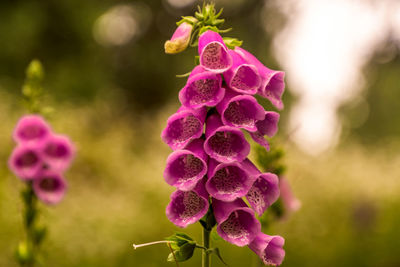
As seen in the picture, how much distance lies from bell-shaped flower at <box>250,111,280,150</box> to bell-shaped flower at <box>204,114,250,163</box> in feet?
0.20

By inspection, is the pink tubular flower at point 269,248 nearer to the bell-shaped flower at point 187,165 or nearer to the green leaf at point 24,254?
the bell-shaped flower at point 187,165

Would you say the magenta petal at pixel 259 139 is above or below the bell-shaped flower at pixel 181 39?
below

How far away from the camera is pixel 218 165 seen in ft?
2.90

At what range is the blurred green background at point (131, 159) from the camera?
4.66m

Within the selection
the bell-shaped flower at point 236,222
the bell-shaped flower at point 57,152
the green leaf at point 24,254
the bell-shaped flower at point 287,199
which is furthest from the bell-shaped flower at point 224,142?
the bell-shaped flower at point 57,152

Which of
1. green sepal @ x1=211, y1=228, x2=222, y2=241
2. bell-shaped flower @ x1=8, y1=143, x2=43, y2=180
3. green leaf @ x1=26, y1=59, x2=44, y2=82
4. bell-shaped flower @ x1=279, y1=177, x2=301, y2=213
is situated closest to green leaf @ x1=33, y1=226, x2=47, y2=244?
bell-shaped flower @ x1=8, y1=143, x2=43, y2=180

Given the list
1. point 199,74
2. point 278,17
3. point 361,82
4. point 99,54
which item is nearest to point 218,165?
point 199,74

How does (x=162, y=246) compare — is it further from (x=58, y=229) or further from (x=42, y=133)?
(x=42, y=133)

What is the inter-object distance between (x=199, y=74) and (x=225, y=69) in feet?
0.19

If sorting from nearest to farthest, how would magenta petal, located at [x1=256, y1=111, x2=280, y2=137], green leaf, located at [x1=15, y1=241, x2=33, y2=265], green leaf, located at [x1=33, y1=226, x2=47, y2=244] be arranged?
magenta petal, located at [x1=256, y1=111, x2=280, y2=137], green leaf, located at [x1=15, y1=241, x2=33, y2=265], green leaf, located at [x1=33, y1=226, x2=47, y2=244]

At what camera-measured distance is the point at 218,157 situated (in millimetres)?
889

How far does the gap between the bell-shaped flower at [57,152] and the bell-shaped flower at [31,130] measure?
0.05 m

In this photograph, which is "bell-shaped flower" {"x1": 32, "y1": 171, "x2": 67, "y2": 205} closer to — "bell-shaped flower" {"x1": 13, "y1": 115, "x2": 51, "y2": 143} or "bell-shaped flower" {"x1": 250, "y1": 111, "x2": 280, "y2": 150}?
"bell-shaped flower" {"x1": 13, "y1": 115, "x2": 51, "y2": 143}

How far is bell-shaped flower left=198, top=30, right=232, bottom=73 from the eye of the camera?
0.93 m
